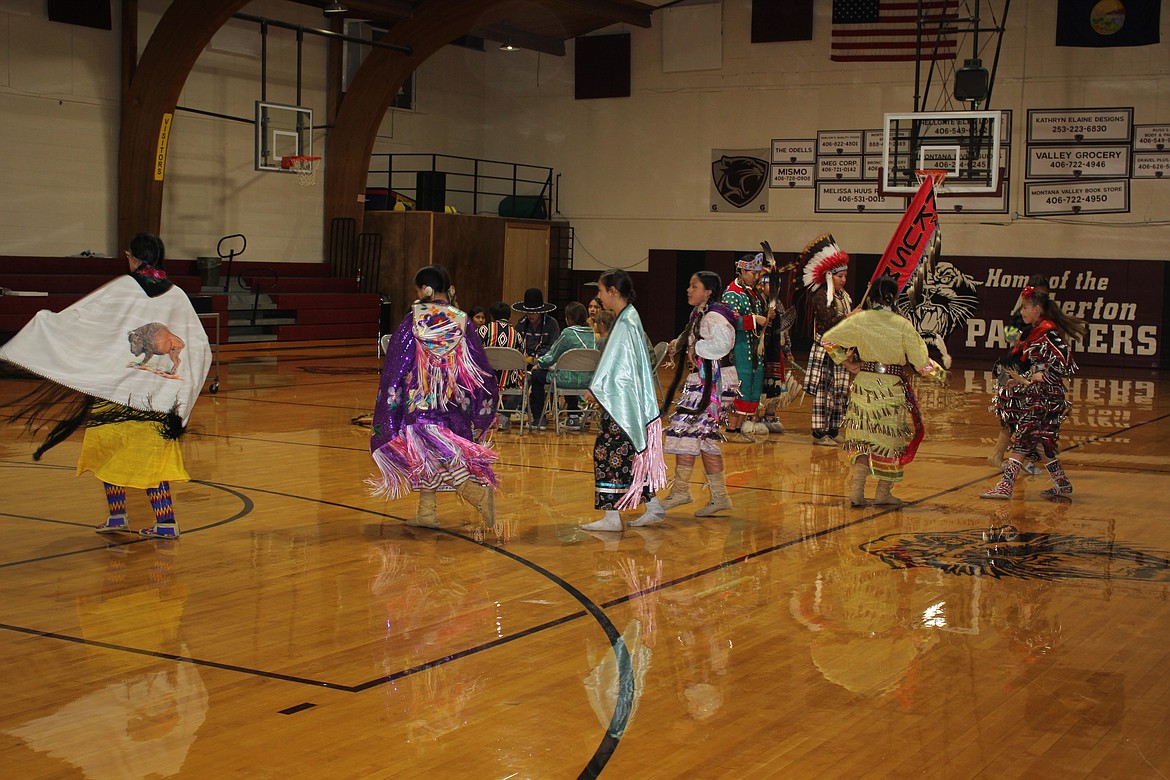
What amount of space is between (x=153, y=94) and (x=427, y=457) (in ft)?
38.5

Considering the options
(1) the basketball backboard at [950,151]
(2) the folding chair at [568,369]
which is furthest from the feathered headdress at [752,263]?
(1) the basketball backboard at [950,151]

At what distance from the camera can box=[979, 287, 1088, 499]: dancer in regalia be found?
7324 mm

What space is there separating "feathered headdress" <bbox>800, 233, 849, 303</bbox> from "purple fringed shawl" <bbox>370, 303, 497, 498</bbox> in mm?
4494

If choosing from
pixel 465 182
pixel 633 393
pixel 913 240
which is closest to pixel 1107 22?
pixel 913 240

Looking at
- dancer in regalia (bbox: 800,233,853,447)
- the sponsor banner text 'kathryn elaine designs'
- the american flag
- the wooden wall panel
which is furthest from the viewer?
the wooden wall panel

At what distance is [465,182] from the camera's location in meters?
22.2

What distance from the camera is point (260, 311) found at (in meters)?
17.4

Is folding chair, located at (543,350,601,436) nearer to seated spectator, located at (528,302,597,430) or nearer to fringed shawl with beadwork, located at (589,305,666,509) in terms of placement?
seated spectator, located at (528,302,597,430)

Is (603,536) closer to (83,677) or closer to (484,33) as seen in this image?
(83,677)

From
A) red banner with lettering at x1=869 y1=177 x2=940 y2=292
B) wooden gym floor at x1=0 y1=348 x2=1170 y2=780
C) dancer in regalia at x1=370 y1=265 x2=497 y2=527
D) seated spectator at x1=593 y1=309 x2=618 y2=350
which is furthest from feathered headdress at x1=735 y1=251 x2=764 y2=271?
dancer in regalia at x1=370 y1=265 x2=497 y2=527

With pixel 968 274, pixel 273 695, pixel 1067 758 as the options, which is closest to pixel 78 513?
pixel 273 695

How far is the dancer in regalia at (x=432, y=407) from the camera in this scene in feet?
19.9

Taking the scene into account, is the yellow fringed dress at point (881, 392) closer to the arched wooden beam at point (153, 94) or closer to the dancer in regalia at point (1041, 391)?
the dancer in regalia at point (1041, 391)

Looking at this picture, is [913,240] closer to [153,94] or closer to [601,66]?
[153,94]
